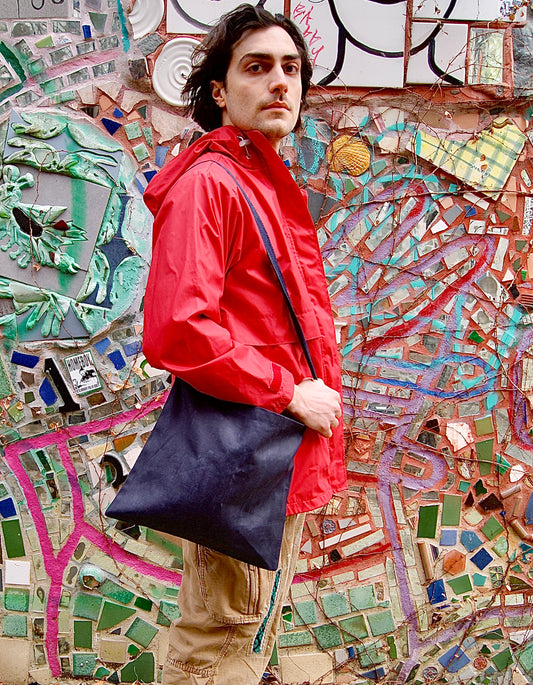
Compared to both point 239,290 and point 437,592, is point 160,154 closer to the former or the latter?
point 239,290

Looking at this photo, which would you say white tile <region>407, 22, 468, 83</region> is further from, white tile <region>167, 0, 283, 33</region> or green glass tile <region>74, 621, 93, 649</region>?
green glass tile <region>74, 621, 93, 649</region>

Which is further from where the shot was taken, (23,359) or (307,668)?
(307,668)

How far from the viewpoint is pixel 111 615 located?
2637 mm

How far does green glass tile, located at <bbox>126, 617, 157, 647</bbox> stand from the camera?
8.68 feet

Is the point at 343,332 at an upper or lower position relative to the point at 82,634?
upper

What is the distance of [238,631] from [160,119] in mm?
1825

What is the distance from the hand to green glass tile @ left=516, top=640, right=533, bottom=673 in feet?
5.71

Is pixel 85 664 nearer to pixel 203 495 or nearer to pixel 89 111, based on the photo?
pixel 203 495

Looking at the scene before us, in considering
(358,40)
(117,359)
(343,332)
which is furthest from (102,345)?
(358,40)

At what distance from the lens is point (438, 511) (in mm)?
2721

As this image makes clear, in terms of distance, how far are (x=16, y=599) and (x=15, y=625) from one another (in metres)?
0.10

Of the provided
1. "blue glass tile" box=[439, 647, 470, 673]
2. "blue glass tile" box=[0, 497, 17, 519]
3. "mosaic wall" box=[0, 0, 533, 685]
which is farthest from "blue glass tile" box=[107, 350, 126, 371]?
"blue glass tile" box=[439, 647, 470, 673]

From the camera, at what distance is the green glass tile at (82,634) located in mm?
2627

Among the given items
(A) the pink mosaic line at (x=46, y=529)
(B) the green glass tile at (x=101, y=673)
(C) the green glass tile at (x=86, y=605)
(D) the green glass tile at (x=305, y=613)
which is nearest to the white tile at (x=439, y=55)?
(A) the pink mosaic line at (x=46, y=529)
